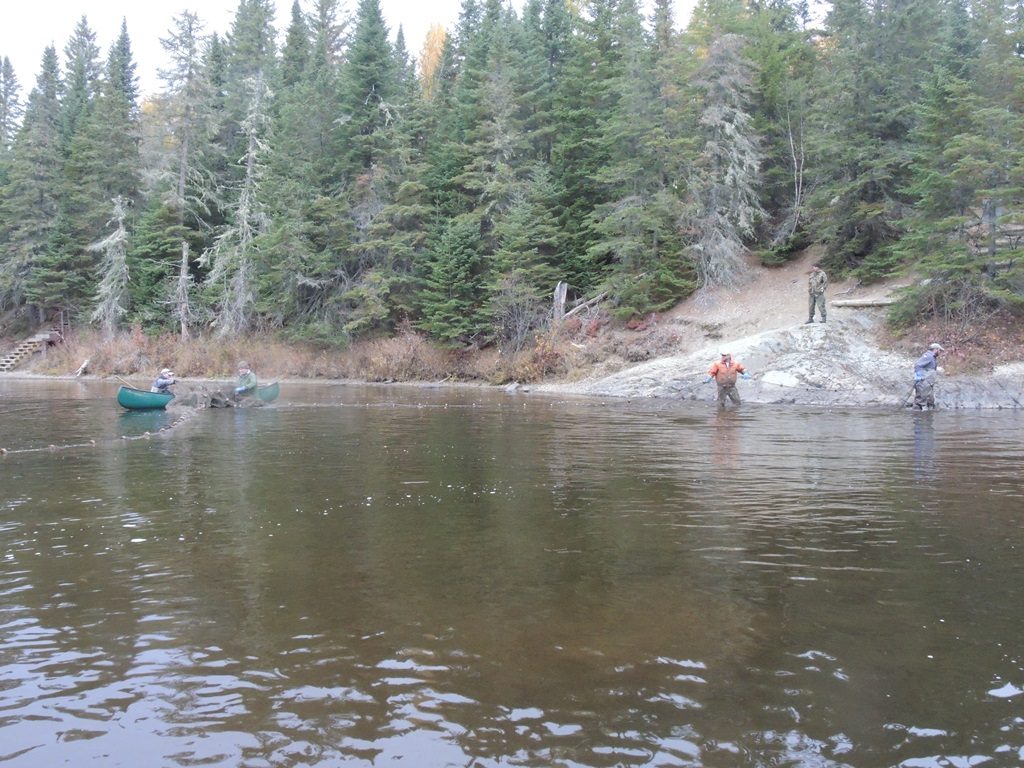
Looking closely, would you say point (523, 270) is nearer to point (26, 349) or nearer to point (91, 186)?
point (91, 186)

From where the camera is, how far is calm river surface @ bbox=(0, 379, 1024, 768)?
418 cm

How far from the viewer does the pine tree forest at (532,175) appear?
26875 millimetres

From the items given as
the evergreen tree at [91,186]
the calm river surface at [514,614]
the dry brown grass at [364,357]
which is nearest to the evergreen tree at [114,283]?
the dry brown grass at [364,357]

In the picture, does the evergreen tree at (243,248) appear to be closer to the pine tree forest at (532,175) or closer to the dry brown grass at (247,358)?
the pine tree forest at (532,175)

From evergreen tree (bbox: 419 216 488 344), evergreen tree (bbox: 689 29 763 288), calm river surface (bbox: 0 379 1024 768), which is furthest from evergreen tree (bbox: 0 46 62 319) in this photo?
calm river surface (bbox: 0 379 1024 768)

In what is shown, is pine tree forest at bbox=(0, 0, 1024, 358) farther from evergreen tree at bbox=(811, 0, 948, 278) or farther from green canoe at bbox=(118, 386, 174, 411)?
green canoe at bbox=(118, 386, 174, 411)

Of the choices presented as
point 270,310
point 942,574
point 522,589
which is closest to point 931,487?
point 942,574

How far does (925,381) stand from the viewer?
2177 centimetres

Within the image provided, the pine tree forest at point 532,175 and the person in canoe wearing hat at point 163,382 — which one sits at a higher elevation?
the pine tree forest at point 532,175

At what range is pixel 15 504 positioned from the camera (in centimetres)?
998

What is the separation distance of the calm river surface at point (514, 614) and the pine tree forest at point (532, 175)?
19077mm

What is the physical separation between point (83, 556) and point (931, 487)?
10.4m

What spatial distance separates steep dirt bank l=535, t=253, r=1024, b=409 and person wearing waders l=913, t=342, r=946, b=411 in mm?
811

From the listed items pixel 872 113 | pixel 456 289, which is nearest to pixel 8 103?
pixel 456 289
